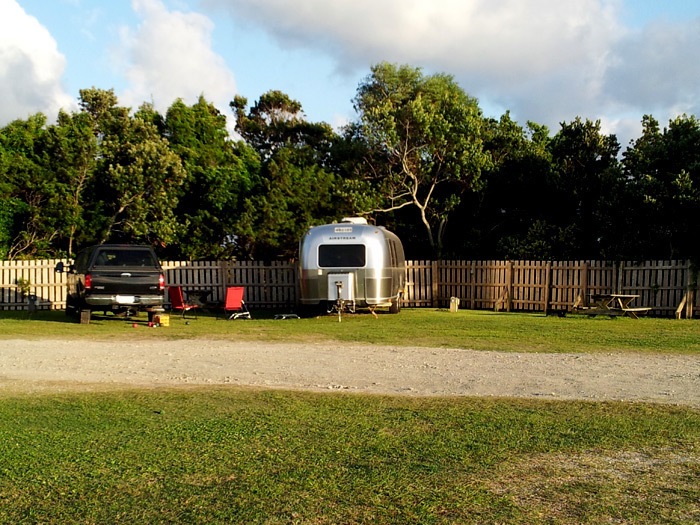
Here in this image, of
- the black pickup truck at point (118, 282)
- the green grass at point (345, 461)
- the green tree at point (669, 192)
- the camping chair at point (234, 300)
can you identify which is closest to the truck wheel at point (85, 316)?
the black pickup truck at point (118, 282)

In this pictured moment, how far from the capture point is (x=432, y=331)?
15.4 meters

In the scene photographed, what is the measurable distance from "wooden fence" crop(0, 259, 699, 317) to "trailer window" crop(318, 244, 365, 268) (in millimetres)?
4176

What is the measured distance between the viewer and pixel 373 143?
26.9 metres

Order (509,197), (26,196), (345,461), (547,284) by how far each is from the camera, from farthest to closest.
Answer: (509,197) → (26,196) → (547,284) → (345,461)

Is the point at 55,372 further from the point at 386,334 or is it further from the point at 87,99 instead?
the point at 87,99

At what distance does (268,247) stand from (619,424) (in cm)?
2027

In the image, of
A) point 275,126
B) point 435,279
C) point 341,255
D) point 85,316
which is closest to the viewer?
point 85,316

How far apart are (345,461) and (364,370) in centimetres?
456

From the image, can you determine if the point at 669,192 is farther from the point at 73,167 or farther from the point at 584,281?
the point at 73,167

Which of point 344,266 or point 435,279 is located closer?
point 344,266

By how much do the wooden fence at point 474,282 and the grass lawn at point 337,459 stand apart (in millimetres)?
13979

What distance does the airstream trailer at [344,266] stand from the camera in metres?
18.6

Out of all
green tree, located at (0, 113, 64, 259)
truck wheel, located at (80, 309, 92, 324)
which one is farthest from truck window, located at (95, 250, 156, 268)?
green tree, located at (0, 113, 64, 259)

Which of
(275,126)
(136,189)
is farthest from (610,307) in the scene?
Result: (275,126)
